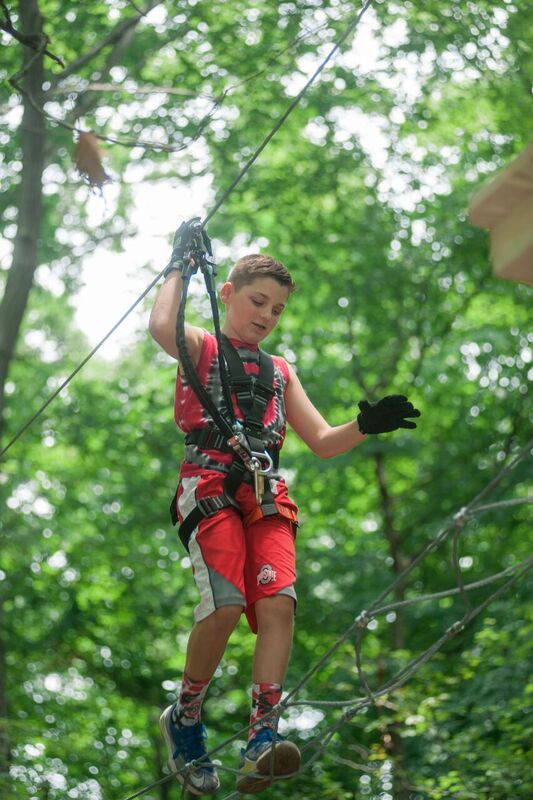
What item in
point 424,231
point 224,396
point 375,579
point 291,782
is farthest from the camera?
point 424,231

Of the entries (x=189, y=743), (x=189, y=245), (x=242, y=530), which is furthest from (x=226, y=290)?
(x=189, y=743)

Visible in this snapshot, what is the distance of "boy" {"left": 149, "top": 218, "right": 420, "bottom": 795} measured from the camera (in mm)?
3217

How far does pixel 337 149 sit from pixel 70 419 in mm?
3667

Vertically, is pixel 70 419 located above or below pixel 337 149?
below

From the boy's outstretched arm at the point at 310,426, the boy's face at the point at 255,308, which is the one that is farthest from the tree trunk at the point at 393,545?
the boy's face at the point at 255,308

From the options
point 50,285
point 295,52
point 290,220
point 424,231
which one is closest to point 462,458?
point 424,231

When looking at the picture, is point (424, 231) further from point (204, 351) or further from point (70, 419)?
point (204, 351)

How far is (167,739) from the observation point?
3467 millimetres

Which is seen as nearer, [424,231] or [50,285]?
[424,231]

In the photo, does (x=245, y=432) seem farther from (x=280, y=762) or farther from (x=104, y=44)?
(x=104, y=44)

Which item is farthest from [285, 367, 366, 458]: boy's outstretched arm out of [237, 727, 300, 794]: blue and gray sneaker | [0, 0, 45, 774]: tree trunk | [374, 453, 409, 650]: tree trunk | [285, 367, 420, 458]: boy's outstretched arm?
[374, 453, 409, 650]: tree trunk

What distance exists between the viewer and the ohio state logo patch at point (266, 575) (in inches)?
129

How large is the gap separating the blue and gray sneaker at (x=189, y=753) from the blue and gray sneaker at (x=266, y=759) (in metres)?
0.20

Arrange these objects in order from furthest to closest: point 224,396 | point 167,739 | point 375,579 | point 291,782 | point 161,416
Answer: point 161,416 < point 375,579 < point 291,782 < point 167,739 < point 224,396
